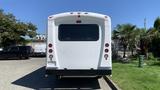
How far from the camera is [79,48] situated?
14.3 metres

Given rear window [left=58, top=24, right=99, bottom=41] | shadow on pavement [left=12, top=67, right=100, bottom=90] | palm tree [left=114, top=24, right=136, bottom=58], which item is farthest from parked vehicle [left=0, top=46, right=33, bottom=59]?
rear window [left=58, top=24, right=99, bottom=41]

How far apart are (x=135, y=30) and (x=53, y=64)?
84.5 feet

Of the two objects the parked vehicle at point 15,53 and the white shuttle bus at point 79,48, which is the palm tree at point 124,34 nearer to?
the parked vehicle at point 15,53

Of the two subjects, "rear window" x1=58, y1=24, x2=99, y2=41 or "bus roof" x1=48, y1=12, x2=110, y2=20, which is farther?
"rear window" x1=58, y1=24, x2=99, y2=41

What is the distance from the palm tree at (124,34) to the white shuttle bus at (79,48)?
2485cm

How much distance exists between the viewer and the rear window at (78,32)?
47.3 ft

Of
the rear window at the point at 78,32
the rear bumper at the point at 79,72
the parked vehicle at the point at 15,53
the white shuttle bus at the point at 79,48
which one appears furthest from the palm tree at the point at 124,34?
the rear bumper at the point at 79,72

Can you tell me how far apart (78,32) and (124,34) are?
82.5 feet

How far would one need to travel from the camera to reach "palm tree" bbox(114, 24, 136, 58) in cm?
3909

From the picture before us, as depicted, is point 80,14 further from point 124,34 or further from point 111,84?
point 124,34

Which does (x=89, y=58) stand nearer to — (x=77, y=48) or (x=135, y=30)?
(x=77, y=48)

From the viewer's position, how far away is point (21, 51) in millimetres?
40969

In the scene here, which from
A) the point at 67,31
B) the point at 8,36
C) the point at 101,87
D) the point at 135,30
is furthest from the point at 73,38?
the point at 8,36

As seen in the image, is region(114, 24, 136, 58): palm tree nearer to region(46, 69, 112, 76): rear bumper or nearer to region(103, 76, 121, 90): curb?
region(103, 76, 121, 90): curb
